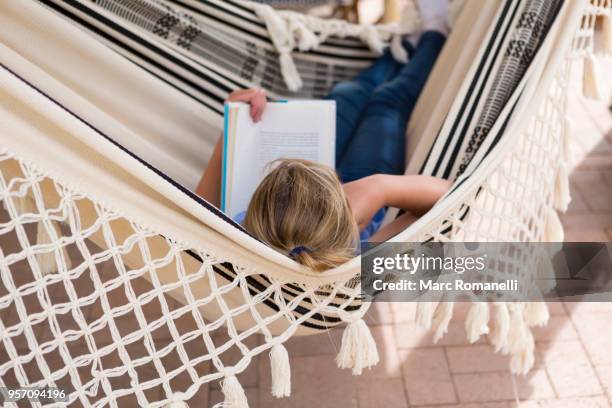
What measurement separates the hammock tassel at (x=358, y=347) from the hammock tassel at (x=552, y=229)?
0.58m

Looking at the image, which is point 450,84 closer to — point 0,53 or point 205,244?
point 205,244

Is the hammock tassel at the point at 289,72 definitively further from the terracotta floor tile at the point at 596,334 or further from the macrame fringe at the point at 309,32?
the terracotta floor tile at the point at 596,334

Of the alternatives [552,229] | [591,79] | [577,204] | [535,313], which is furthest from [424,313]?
[577,204]

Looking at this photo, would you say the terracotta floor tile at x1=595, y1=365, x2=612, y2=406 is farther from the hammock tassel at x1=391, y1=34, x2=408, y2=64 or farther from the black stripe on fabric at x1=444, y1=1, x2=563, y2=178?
the hammock tassel at x1=391, y1=34, x2=408, y2=64

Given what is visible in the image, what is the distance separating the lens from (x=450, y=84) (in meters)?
1.55

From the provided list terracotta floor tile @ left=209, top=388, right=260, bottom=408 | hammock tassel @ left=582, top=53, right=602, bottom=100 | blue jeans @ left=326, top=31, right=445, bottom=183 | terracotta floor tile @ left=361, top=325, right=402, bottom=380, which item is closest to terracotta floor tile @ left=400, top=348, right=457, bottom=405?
terracotta floor tile @ left=361, top=325, right=402, bottom=380

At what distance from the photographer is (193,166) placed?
1.52m

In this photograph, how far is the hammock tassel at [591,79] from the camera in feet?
4.98

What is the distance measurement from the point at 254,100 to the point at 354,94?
0.46 meters

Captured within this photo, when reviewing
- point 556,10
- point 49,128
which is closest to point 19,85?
point 49,128

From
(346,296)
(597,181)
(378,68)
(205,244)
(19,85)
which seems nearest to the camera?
(19,85)

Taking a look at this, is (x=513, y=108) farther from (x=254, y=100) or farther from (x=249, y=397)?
(x=249, y=397)

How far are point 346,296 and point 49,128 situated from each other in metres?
0.57

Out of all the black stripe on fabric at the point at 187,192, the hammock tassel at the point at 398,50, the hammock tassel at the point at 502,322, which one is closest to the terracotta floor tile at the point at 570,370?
the hammock tassel at the point at 502,322
